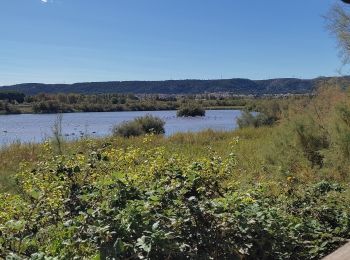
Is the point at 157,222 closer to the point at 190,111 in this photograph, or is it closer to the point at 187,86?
the point at 190,111

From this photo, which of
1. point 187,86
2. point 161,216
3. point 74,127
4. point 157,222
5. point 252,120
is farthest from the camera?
point 187,86

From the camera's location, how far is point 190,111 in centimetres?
6875

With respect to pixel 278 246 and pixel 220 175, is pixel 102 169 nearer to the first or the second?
pixel 220 175

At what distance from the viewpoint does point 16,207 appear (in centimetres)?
487

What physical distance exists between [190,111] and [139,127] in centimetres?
3560

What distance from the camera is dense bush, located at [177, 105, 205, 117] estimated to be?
223ft

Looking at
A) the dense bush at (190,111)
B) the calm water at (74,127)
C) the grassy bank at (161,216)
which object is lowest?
the dense bush at (190,111)

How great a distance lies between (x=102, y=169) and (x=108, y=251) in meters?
3.35

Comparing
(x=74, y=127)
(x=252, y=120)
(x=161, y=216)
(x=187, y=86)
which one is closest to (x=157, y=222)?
(x=161, y=216)

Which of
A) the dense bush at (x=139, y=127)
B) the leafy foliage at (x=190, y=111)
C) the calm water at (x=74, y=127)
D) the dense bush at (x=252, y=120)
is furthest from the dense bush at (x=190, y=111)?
the dense bush at (x=139, y=127)

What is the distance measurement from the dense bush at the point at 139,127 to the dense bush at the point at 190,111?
32.0 metres

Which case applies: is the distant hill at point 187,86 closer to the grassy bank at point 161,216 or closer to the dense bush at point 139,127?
the dense bush at point 139,127

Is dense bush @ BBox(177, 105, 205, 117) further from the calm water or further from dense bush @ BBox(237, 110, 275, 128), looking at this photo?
dense bush @ BBox(237, 110, 275, 128)

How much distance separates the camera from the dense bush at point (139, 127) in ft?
107
